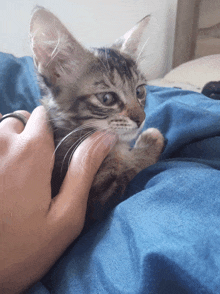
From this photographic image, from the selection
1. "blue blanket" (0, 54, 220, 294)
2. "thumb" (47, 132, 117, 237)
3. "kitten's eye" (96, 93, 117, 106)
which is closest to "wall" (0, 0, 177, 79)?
"kitten's eye" (96, 93, 117, 106)

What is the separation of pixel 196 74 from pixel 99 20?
937 millimetres

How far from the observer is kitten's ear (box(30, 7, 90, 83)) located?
542 mm

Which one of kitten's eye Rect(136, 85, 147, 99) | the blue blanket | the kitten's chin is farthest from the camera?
kitten's eye Rect(136, 85, 147, 99)

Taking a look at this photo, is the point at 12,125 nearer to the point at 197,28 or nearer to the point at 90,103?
the point at 90,103

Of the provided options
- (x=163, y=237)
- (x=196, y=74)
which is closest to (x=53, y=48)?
(x=163, y=237)

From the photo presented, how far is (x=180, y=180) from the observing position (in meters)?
0.43

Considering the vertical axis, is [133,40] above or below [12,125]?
above

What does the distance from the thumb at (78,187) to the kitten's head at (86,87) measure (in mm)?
79

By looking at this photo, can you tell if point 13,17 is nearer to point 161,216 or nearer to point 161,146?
point 161,146

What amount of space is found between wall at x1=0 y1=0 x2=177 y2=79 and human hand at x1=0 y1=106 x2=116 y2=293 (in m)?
0.73

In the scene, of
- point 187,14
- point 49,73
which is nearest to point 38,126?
point 49,73

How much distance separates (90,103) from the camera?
64cm

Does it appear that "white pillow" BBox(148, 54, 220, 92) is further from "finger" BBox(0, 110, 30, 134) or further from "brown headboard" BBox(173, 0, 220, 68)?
"finger" BBox(0, 110, 30, 134)

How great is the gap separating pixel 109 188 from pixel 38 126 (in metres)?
0.26
